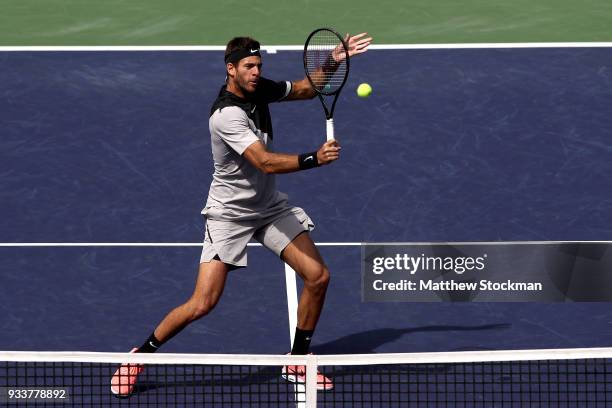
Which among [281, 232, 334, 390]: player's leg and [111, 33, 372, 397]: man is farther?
[281, 232, 334, 390]: player's leg

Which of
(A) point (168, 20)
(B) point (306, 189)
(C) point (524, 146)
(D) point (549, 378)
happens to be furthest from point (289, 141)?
(D) point (549, 378)

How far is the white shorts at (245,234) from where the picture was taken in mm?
9172

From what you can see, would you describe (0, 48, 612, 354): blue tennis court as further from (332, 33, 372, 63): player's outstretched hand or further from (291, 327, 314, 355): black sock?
(332, 33, 372, 63): player's outstretched hand

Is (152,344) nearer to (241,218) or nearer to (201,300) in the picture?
(201,300)

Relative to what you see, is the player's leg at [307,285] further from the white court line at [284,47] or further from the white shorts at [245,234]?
the white court line at [284,47]

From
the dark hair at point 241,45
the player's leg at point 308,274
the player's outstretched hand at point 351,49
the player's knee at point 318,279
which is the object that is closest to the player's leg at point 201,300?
the player's leg at point 308,274

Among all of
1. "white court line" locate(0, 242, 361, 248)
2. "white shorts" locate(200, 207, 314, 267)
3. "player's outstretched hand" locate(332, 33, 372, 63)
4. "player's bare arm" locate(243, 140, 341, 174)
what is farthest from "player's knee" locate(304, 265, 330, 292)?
"white court line" locate(0, 242, 361, 248)

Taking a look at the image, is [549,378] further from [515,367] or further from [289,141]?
[289,141]

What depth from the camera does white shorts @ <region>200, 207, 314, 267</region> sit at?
9172 mm

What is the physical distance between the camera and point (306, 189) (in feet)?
41.6

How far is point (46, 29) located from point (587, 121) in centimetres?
656

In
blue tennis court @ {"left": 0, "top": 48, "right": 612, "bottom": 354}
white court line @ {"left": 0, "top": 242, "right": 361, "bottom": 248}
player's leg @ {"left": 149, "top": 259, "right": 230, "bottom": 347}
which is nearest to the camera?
player's leg @ {"left": 149, "top": 259, "right": 230, "bottom": 347}

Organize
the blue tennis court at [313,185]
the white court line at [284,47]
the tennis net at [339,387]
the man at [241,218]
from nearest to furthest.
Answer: the tennis net at [339,387] < the man at [241,218] < the blue tennis court at [313,185] < the white court line at [284,47]

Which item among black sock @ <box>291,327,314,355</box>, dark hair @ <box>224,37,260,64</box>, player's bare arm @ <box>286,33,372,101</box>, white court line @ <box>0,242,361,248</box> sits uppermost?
dark hair @ <box>224,37,260,64</box>
